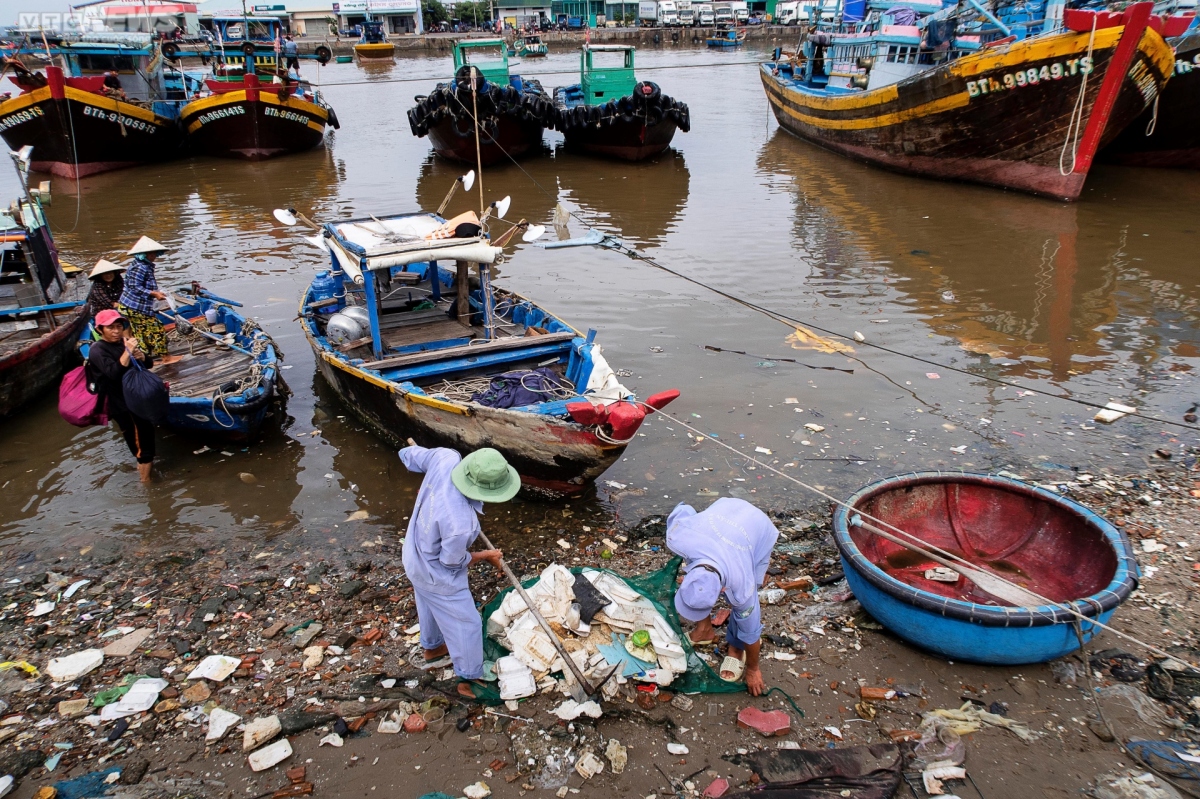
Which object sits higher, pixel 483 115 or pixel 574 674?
pixel 483 115

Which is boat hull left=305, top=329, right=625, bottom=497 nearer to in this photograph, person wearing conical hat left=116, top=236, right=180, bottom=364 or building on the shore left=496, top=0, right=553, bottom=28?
person wearing conical hat left=116, top=236, right=180, bottom=364

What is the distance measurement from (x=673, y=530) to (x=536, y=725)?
1161mm

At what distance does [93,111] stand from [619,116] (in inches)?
477

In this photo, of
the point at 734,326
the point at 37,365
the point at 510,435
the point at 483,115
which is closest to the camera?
the point at 510,435

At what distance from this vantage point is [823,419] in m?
6.67

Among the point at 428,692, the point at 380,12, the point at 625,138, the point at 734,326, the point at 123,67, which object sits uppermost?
the point at 380,12

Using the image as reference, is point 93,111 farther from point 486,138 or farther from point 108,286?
point 108,286

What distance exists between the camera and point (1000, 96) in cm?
1270

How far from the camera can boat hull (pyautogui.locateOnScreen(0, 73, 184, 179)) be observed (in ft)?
52.9

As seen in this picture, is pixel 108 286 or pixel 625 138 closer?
pixel 108 286

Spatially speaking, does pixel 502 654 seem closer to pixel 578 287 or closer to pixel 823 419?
pixel 823 419

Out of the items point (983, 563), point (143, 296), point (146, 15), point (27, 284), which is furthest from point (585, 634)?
point (146, 15)

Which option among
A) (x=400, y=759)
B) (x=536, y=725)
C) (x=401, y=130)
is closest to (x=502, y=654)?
(x=536, y=725)

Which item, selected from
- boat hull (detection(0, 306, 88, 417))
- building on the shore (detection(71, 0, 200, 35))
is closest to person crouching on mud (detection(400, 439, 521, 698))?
boat hull (detection(0, 306, 88, 417))
